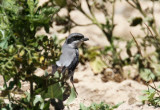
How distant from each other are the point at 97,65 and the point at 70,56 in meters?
0.80

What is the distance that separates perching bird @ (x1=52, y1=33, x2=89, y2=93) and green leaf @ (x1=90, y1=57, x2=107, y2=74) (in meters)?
0.43

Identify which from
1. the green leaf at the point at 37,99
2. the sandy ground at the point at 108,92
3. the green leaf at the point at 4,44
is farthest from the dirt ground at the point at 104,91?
the green leaf at the point at 4,44

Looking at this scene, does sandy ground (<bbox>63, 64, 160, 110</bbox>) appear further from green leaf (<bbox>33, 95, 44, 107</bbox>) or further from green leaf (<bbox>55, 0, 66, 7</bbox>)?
green leaf (<bbox>55, 0, 66, 7</bbox>)

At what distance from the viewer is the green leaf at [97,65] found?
6.01 metres

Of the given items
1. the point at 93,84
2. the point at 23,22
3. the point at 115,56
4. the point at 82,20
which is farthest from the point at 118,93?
the point at 82,20

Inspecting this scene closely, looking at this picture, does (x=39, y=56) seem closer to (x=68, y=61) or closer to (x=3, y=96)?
(x=3, y=96)

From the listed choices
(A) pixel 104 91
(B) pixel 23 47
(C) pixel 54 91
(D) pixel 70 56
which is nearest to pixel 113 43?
(D) pixel 70 56

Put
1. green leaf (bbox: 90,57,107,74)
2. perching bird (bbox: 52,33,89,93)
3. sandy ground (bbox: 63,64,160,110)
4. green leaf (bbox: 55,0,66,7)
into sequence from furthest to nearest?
green leaf (bbox: 90,57,107,74), green leaf (bbox: 55,0,66,7), perching bird (bbox: 52,33,89,93), sandy ground (bbox: 63,64,160,110)

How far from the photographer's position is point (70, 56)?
17.8 ft

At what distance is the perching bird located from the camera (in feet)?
16.6

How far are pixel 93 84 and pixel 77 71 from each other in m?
0.75

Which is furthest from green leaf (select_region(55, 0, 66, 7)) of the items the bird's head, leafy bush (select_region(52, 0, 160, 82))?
the bird's head

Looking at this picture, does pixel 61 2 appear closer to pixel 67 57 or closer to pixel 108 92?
pixel 67 57

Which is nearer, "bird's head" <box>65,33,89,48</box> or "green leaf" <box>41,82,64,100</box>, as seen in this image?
"green leaf" <box>41,82,64,100</box>
